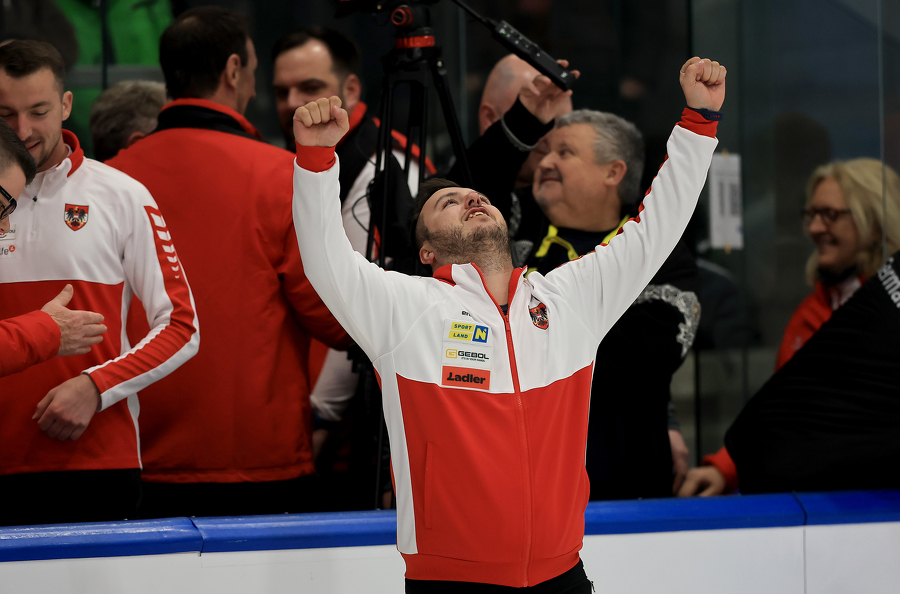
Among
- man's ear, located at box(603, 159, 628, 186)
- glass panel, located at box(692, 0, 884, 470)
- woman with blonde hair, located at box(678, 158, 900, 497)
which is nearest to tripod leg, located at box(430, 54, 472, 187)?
man's ear, located at box(603, 159, 628, 186)

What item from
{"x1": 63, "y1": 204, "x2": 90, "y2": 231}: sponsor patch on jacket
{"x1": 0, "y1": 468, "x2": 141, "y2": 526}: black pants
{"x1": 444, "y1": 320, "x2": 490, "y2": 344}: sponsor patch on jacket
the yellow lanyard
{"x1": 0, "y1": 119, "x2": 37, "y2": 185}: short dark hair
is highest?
{"x1": 0, "y1": 119, "x2": 37, "y2": 185}: short dark hair

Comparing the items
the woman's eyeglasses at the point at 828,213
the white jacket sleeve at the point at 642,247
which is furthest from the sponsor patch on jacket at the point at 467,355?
the woman's eyeglasses at the point at 828,213

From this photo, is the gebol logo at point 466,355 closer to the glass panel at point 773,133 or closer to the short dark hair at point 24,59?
the short dark hair at point 24,59

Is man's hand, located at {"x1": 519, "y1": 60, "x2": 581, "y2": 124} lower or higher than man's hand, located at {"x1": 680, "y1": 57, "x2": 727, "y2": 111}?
higher

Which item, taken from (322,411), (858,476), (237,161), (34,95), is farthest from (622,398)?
(34,95)

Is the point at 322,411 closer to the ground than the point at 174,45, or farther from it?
closer to the ground

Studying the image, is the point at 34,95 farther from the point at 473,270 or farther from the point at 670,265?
the point at 670,265

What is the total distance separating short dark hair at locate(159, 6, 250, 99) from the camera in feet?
8.03

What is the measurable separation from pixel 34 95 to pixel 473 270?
1.11m

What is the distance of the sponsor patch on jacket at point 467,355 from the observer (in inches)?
66.8

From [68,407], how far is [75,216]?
435 mm

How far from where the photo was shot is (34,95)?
2100 mm

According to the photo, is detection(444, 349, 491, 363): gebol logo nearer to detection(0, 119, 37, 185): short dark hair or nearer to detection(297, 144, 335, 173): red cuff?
detection(297, 144, 335, 173): red cuff

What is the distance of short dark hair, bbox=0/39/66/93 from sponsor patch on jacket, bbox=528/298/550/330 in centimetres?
126
